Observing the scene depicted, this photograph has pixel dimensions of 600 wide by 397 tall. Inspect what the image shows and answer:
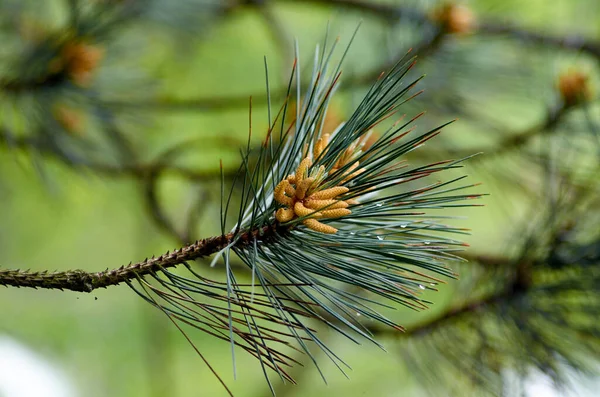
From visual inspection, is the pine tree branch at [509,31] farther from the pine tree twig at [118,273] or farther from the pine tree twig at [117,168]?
the pine tree twig at [118,273]

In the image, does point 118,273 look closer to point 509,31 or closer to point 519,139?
point 519,139

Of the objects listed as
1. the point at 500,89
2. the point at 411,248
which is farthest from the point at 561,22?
the point at 411,248

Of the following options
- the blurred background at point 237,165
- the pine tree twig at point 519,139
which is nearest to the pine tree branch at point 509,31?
the blurred background at point 237,165

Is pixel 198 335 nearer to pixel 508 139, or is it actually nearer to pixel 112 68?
pixel 112 68

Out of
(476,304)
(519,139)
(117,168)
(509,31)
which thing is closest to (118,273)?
(476,304)

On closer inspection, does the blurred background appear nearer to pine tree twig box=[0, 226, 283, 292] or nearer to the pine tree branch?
the pine tree branch
